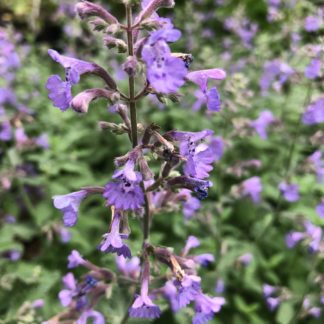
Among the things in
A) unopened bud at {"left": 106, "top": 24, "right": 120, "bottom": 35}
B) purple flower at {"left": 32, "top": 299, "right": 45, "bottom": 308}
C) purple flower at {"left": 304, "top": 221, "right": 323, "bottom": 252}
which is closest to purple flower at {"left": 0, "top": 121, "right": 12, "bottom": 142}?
purple flower at {"left": 32, "top": 299, "right": 45, "bottom": 308}

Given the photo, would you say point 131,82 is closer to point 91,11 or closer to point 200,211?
point 91,11

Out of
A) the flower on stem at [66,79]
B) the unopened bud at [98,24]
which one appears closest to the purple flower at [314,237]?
the flower on stem at [66,79]

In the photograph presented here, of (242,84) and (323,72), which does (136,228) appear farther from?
(323,72)

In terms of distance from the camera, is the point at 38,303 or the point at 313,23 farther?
the point at 313,23

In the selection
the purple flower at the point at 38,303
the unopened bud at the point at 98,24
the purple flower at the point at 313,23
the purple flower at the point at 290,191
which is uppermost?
the unopened bud at the point at 98,24

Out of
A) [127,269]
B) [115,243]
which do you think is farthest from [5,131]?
[115,243]

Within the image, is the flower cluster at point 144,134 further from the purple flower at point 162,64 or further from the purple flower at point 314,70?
the purple flower at point 314,70

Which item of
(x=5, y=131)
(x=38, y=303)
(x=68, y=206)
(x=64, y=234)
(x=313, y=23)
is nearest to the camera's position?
(x=68, y=206)
